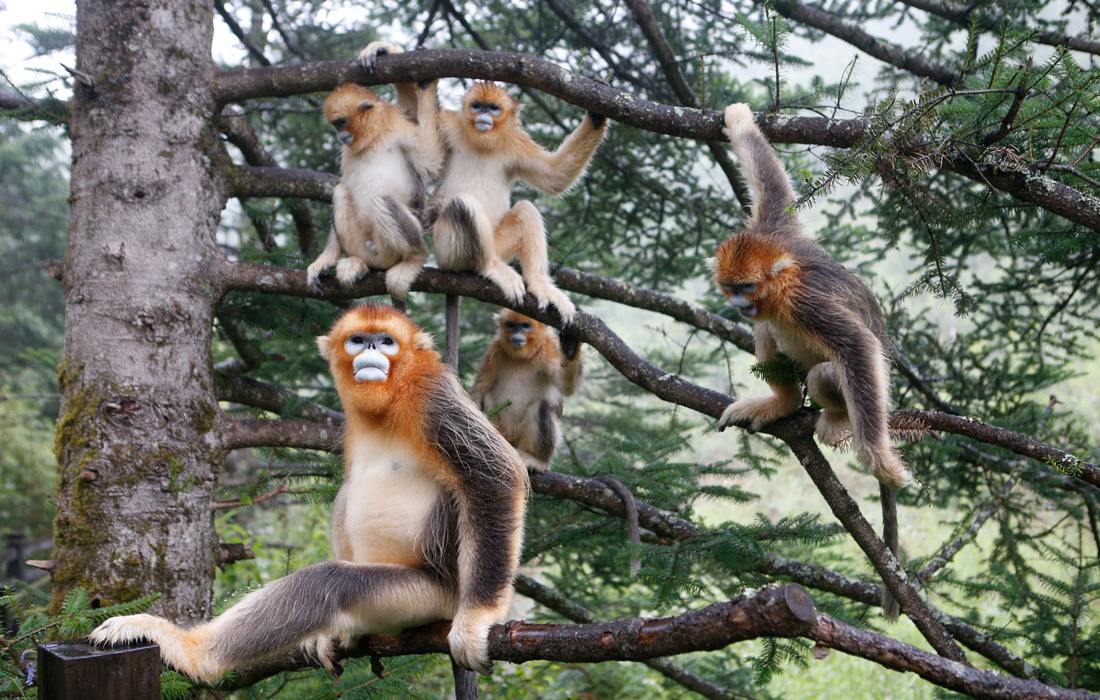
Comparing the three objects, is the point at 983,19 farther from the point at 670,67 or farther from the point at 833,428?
the point at 833,428

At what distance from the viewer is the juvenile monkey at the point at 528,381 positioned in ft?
16.4

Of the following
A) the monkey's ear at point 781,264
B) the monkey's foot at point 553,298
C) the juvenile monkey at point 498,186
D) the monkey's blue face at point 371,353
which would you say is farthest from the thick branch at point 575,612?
the monkey's ear at point 781,264

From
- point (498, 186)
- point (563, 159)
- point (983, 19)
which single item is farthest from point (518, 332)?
point (983, 19)

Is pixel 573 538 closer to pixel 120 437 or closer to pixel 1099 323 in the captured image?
pixel 120 437

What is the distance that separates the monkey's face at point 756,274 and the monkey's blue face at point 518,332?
191 cm

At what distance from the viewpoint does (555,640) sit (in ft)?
6.60

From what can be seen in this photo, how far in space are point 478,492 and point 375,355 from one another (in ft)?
1.68

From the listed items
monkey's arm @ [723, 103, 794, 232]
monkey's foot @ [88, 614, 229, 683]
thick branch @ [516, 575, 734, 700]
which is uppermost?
monkey's arm @ [723, 103, 794, 232]

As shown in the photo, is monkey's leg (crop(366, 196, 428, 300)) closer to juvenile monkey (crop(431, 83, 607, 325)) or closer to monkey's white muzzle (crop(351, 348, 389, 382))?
juvenile monkey (crop(431, 83, 607, 325))

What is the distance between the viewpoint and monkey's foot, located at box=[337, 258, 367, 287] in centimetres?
386

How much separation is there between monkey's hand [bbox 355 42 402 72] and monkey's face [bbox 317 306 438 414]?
1.34 m

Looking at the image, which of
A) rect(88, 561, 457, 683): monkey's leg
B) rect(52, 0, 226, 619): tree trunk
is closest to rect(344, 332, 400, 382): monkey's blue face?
rect(88, 561, 457, 683): monkey's leg

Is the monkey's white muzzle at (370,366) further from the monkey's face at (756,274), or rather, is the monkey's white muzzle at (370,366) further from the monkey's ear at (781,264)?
the monkey's ear at (781,264)

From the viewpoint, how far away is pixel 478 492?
2.60 meters
